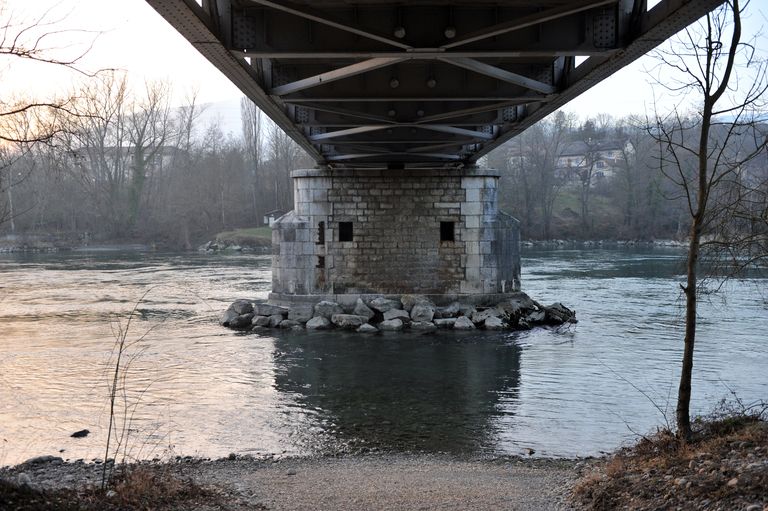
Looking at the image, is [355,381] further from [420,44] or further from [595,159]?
[595,159]

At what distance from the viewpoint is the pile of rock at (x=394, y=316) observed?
57.1ft

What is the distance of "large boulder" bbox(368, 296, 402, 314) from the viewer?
18141 millimetres

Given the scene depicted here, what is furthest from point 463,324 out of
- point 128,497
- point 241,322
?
point 128,497

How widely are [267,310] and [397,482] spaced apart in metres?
12.2

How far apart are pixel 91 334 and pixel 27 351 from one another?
1983 mm

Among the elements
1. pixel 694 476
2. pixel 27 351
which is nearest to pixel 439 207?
pixel 27 351

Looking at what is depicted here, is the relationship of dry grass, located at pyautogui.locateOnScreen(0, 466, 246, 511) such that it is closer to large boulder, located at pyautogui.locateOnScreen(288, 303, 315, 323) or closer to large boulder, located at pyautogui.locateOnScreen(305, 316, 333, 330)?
large boulder, located at pyautogui.locateOnScreen(305, 316, 333, 330)

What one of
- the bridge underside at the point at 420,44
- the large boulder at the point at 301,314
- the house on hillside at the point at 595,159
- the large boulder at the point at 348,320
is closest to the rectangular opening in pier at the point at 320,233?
the large boulder at the point at 301,314

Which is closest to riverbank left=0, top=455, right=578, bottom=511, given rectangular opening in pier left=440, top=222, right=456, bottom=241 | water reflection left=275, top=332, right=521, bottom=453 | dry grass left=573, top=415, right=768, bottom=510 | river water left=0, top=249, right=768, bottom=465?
dry grass left=573, top=415, right=768, bottom=510

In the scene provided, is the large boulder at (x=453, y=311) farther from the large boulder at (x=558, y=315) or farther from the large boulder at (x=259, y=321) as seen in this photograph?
the large boulder at (x=259, y=321)

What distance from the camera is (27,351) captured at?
45.8 feet

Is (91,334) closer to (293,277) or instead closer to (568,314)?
(293,277)

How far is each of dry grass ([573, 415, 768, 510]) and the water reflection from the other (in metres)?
2.45

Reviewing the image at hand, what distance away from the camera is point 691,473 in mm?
→ 4938
